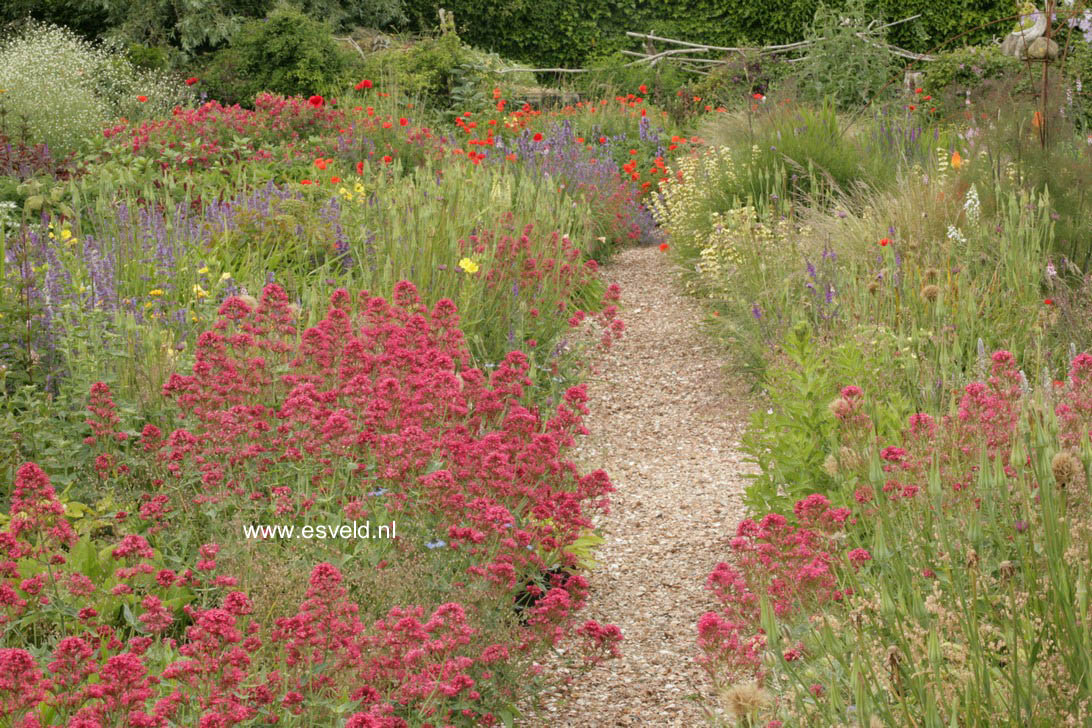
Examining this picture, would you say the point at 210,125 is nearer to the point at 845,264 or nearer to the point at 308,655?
the point at 845,264

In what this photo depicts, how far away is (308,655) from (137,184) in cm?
569

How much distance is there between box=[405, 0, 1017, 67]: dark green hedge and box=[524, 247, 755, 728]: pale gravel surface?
10147 millimetres

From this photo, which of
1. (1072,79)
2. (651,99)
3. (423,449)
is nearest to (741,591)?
(423,449)

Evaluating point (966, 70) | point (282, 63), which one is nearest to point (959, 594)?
point (966, 70)

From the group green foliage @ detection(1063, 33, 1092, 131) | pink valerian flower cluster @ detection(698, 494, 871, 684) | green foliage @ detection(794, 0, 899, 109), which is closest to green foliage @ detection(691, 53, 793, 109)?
green foliage @ detection(794, 0, 899, 109)

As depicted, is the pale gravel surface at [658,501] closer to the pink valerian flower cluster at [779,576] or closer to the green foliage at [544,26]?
the pink valerian flower cluster at [779,576]

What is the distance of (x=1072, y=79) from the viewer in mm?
10062

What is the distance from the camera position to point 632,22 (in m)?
17.0

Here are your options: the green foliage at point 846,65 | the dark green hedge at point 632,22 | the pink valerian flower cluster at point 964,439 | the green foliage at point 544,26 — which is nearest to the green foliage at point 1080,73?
the green foliage at point 846,65

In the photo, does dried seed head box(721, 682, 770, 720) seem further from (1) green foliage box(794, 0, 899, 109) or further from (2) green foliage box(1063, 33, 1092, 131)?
(1) green foliage box(794, 0, 899, 109)

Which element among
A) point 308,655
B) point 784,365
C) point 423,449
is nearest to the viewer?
point 308,655

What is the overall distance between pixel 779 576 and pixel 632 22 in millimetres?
15768

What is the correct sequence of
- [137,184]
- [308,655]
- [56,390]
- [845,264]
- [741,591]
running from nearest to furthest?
[308,655]
[741,591]
[56,390]
[845,264]
[137,184]

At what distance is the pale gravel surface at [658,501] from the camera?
301 cm
